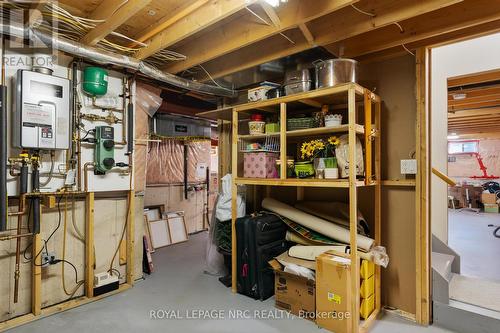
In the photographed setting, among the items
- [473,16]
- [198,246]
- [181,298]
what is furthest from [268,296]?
[473,16]

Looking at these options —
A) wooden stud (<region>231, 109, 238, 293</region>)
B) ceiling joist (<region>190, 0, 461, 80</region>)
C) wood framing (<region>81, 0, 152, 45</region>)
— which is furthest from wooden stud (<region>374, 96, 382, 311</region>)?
wood framing (<region>81, 0, 152, 45</region>)

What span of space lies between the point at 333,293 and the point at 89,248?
2.32 meters

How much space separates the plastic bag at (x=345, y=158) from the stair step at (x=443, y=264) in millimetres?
1120

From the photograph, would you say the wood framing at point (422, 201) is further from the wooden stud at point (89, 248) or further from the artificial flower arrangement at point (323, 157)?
the wooden stud at point (89, 248)

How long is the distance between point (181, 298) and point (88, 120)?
6.56 feet

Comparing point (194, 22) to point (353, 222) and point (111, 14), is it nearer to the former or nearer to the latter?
point (111, 14)

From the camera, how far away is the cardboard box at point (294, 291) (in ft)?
8.00

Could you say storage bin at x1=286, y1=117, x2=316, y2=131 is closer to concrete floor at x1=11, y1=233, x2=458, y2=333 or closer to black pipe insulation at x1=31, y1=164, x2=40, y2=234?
concrete floor at x1=11, y1=233, x2=458, y2=333

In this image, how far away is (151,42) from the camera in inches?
105

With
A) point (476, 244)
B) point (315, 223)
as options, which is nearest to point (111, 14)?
point (315, 223)

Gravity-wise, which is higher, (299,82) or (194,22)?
(194,22)

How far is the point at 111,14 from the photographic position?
2113 millimetres

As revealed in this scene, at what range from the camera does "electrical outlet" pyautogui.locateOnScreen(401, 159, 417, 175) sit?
245cm

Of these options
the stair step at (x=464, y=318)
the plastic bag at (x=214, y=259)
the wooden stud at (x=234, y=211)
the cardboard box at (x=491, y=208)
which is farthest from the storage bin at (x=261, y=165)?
the cardboard box at (x=491, y=208)
